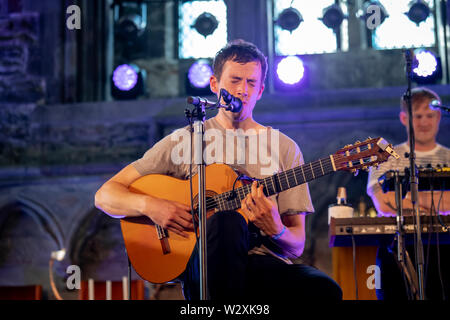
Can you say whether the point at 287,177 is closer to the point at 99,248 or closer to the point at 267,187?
the point at 267,187

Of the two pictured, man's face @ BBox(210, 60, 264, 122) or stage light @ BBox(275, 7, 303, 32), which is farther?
stage light @ BBox(275, 7, 303, 32)

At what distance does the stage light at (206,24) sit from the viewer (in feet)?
20.7

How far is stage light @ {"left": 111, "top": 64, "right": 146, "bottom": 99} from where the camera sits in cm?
625

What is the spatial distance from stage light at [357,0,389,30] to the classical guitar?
11.5ft

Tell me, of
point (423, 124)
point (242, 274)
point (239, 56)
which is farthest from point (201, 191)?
point (423, 124)

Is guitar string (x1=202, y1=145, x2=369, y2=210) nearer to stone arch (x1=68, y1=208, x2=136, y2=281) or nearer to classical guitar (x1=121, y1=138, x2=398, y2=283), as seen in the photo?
classical guitar (x1=121, y1=138, x2=398, y2=283)

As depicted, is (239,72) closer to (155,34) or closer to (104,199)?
(104,199)

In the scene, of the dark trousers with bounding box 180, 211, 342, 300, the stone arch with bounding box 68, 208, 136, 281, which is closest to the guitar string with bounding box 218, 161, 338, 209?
the dark trousers with bounding box 180, 211, 342, 300

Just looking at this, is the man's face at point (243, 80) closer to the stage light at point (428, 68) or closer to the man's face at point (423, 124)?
the man's face at point (423, 124)

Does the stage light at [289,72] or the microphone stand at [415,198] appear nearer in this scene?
the microphone stand at [415,198]

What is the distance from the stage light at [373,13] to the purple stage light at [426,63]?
617 mm

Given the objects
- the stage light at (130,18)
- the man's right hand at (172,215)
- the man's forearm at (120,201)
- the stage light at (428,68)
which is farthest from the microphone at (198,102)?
the stage light at (130,18)

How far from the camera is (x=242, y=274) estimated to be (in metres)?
2.69
